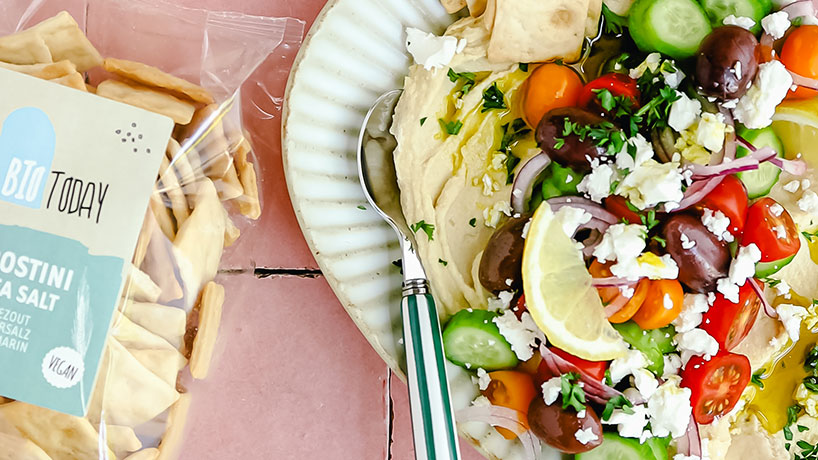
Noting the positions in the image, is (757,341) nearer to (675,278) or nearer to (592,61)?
(675,278)

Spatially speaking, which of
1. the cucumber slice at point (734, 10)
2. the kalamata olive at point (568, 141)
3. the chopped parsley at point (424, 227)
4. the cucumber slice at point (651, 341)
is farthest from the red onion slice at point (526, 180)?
the cucumber slice at point (734, 10)

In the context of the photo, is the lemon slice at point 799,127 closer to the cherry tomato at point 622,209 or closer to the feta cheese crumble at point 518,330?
the cherry tomato at point 622,209

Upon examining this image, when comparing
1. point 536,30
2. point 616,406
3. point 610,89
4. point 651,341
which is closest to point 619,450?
point 616,406

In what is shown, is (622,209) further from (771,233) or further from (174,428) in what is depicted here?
(174,428)

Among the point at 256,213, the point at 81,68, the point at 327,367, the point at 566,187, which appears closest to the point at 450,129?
the point at 566,187

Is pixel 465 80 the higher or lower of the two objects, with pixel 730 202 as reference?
higher
